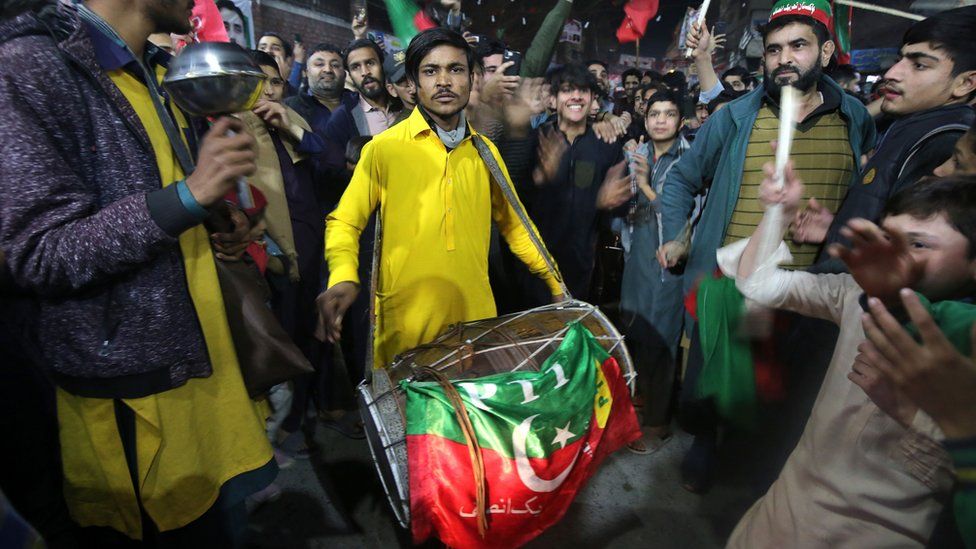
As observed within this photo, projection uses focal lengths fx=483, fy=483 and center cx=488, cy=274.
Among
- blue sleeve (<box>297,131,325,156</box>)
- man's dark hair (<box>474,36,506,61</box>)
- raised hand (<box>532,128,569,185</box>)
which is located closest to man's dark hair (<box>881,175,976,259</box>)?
raised hand (<box>532,128,569,185</box>)

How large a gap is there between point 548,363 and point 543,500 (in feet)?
1.36

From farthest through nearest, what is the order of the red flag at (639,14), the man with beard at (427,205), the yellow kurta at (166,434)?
1. the red flag at (639,14)
2. the man with beard at (427,205)
3. the yellow kurta at (166,434)

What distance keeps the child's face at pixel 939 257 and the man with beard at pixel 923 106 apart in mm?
638

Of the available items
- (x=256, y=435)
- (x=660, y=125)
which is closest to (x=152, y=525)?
(x=256, y=435)

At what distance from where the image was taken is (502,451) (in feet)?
4.57

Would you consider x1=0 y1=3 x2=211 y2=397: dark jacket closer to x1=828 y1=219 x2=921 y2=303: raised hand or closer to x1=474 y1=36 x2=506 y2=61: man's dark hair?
x1=828 y1=219 x2=921 y2=303: raised hand

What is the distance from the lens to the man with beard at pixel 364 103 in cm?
349

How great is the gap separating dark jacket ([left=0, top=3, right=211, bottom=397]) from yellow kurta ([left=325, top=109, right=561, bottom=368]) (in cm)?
84

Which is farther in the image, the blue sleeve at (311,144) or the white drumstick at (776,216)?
the blue sleeve at (311,144)

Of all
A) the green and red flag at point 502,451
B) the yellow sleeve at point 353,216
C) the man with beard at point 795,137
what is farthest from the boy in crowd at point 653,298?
→ the yellow sleeve at point 353,216

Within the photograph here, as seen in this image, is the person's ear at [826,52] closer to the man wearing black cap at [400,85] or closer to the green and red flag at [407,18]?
the man wearing black cap at [400,85]

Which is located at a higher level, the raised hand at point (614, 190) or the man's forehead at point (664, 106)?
the man's forehead at point (664, 106)

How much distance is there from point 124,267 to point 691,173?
261 cm

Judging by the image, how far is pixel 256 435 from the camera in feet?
5.13
